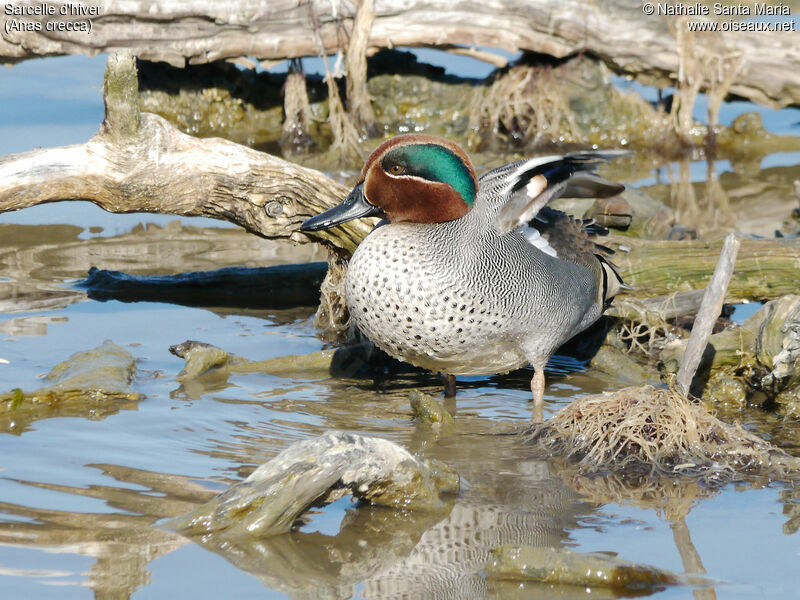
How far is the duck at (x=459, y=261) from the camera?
14.5 ft

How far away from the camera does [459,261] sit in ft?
14.7

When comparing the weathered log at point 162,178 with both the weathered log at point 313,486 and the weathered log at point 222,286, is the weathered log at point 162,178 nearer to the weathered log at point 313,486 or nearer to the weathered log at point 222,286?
the weathered log at point 222,286

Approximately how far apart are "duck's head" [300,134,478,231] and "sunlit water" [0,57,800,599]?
975 mm

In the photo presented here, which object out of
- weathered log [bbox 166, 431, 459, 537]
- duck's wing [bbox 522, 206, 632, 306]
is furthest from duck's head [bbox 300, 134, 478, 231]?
weathered log [bbox 166, 431, 459, 537]

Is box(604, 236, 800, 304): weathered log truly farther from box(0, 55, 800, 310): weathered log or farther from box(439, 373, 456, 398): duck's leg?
box(439, 373, 456, 398): duck's leg

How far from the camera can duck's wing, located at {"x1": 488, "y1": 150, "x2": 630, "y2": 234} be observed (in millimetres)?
4828

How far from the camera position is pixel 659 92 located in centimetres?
1007

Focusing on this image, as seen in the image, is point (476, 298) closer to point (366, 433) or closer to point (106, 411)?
point (366, 433)

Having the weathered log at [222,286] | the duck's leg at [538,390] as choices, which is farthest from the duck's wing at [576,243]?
the weathered log at [222,286]

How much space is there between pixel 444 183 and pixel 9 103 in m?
6.63

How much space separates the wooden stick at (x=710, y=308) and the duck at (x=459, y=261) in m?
0.59

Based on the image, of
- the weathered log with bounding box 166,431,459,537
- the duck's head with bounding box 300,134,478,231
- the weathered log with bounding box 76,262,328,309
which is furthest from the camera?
the weathered log with bounding box 76,262,328,309

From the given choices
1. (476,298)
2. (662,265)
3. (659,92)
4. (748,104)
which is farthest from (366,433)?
(748,104)

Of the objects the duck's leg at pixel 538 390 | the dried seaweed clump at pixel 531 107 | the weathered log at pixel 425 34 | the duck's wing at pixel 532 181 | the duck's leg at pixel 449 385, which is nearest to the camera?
the duck's wing at pixel 532 181
